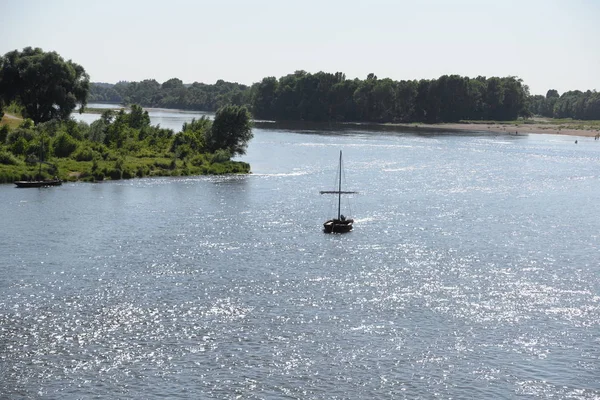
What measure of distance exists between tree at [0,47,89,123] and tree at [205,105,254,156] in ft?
116

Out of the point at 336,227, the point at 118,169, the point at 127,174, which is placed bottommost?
the point at 336,227

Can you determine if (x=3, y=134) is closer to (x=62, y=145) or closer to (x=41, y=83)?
(x=62, y=145)

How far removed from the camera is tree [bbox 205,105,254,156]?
152 meters

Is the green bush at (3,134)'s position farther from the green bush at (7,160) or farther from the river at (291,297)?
the river at (291,297)

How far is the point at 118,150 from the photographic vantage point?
481ft

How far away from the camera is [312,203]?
10850 cm

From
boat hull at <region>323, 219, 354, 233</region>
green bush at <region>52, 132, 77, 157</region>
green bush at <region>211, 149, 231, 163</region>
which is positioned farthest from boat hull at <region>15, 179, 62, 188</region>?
boat hull at <region>323, 219, 354, 233</region>

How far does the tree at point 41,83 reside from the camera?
533 feet

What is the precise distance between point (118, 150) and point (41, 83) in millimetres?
31023

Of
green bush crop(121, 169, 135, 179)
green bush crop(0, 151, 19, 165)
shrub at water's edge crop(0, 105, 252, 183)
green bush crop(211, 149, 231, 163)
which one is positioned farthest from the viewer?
green bush crop(211, 149, 231, 163)

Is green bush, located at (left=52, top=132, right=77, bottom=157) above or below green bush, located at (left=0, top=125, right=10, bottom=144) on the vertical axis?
below

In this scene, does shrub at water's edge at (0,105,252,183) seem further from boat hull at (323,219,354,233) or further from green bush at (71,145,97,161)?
boat hull at (323,219,354,233)

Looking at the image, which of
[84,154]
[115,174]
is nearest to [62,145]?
[84,154]

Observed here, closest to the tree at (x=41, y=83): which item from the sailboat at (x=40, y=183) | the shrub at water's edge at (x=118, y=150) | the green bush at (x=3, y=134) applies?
the shrub at water's edge at (x=118, y=150)
